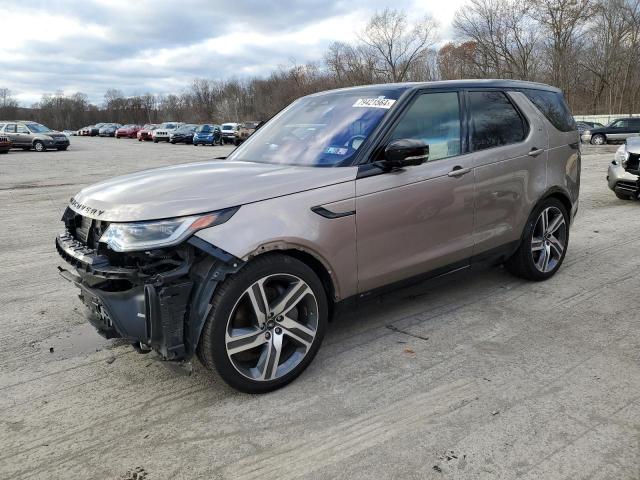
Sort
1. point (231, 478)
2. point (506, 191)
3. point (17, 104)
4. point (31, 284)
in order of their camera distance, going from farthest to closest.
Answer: point (17, 104) → point (31, 284) → point (506, 191) → point (231, 478)

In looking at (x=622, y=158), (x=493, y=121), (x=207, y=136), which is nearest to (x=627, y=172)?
(x=622, y=158)

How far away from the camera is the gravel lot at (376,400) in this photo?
8.25 ft

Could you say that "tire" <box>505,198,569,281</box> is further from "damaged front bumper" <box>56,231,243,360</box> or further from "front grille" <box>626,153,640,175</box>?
"front grille" <box>626,153,640,175</box>

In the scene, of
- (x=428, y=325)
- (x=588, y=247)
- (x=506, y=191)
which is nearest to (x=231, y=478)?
(x=428, y=325)

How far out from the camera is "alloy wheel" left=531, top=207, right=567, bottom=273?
16.0 feet

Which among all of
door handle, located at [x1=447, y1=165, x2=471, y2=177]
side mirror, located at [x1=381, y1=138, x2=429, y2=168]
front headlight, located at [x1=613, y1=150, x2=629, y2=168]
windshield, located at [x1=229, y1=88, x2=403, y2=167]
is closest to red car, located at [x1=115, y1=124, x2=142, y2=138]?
front headlight, located at [x1=613, y1=150, x2=629, y2=168]

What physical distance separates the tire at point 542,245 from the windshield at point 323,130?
192 cm

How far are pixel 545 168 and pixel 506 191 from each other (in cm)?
69

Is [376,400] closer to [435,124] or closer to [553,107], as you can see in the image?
[435,124]

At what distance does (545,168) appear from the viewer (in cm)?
477

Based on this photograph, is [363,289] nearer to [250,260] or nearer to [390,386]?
[390,386]

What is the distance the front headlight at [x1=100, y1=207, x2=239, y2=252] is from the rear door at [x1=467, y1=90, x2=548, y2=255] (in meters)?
2.31

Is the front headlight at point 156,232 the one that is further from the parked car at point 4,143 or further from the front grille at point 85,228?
the parked car at point 4,143

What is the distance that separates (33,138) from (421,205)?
1343 inches
